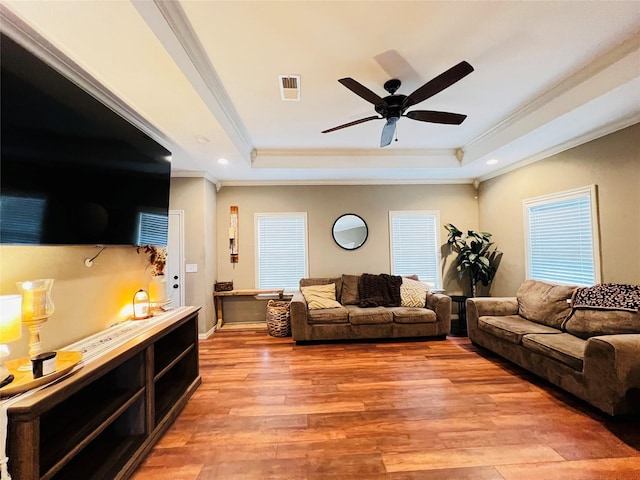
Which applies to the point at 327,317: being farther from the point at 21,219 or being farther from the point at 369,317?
the point at 21,219

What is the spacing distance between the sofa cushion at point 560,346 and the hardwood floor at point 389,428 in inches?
14.5

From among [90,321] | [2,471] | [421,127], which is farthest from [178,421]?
[421,127]

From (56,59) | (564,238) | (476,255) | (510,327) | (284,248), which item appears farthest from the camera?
(284,248)

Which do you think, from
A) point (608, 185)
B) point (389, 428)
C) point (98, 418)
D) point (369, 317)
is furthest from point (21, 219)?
point (608, 185)

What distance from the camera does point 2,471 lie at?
3.66 ft

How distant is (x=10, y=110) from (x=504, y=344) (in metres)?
4.53

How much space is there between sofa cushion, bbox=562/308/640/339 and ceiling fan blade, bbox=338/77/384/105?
2896 millimetres

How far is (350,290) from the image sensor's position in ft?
15.6


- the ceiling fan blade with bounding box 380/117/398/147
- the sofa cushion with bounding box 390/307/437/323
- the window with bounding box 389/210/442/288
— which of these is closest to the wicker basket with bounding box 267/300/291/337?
the sofa cushion with bounding box 390/307/437/323

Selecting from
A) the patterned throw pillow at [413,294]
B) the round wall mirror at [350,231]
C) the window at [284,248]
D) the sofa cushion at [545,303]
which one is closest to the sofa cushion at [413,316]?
the patterned throw pillow at [413,294]

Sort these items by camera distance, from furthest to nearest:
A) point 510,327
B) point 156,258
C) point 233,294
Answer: point 233,294 → point 510,327 → point 156,258

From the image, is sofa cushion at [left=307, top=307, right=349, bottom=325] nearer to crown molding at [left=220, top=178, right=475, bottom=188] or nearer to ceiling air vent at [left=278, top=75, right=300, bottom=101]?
crown molding at [left=220, top=178, right=475, bottom=188]

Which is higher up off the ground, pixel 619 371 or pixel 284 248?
pixel 284 248

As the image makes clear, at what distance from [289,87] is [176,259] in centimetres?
318
